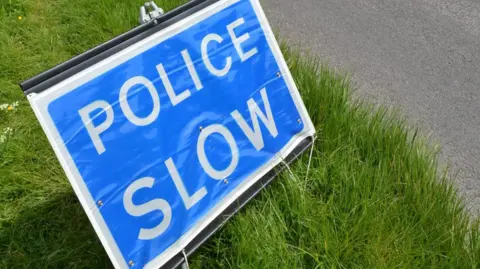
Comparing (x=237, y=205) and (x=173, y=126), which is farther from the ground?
(x=173, y=126)

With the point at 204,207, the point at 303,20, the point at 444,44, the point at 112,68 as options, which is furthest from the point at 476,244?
the point at 303,20

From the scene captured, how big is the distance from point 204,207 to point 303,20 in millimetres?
2632

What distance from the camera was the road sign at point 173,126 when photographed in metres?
1.56

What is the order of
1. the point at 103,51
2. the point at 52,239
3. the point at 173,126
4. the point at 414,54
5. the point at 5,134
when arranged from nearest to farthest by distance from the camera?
1. the point at 103,51
2. the point at 173,126
3. the point at 52,239
4. the point at 5,134
5. the point at 414,54

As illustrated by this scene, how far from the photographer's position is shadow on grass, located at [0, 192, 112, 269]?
2.17 metres

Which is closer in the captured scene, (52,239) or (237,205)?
(237,205)

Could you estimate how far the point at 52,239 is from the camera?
90.4 inches

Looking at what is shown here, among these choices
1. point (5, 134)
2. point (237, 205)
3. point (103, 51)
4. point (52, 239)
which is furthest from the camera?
point (5, 134)

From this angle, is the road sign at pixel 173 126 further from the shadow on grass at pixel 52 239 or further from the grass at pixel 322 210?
the shadow on grass at pixel 52 239

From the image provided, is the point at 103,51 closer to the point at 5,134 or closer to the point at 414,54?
the point at 5,134

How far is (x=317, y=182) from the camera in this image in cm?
229

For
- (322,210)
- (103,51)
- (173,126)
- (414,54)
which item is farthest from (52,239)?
(414,54)

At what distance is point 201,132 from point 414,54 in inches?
89.7

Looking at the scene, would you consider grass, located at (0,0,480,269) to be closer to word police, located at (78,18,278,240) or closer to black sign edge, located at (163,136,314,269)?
black sign edge, located at (163,136,314,269)
